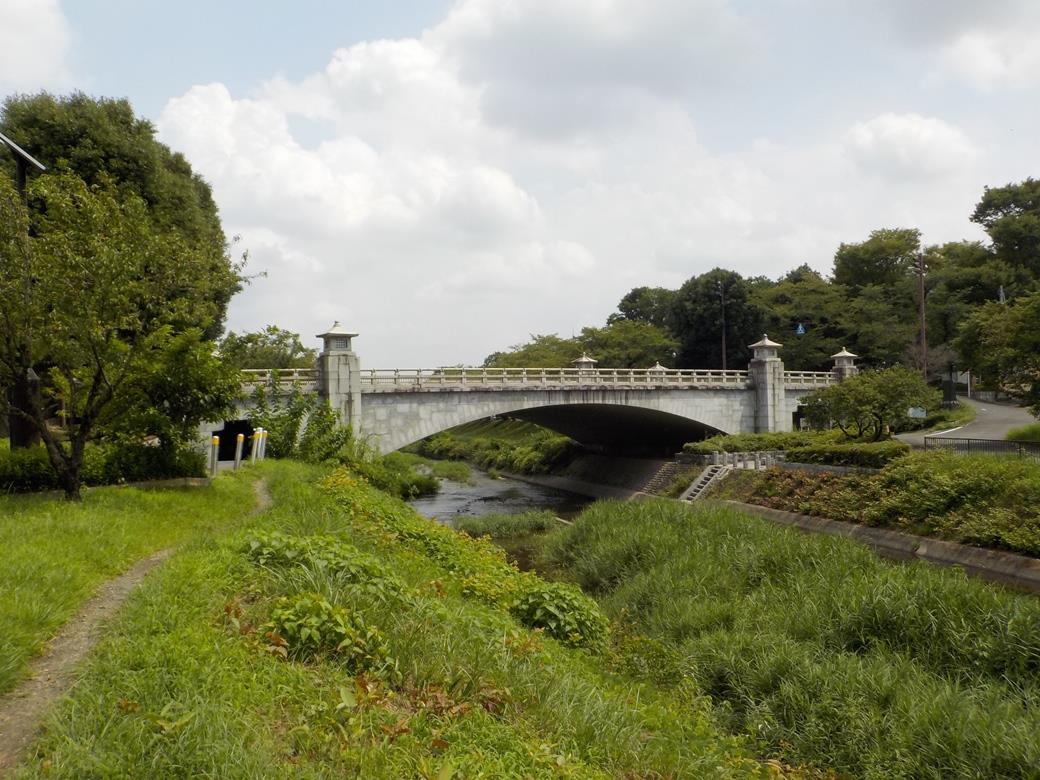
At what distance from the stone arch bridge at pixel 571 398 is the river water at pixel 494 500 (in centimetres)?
449

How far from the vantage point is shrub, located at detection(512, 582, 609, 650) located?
9797mm

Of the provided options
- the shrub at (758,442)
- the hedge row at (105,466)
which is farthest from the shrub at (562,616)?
the shrub at (758,442)

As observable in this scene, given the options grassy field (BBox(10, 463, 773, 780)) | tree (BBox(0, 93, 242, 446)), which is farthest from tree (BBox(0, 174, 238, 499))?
tree (BBox(0, 93, 242, 446))

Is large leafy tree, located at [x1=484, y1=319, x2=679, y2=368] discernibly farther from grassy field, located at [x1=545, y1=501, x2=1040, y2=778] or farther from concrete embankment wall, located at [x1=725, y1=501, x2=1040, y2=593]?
grassy field, located at [x1=545, y1=501, x2=1040, y2=778]

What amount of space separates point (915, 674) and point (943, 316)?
4850 centimetres

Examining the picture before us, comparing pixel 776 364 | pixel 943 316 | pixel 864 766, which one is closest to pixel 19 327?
pixel 864 766

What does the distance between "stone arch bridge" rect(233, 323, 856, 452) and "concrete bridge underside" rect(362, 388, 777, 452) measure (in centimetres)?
5

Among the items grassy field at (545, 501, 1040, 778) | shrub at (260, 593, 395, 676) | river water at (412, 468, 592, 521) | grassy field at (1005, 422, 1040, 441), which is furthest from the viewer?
river water at (412, 468, 592, 521)

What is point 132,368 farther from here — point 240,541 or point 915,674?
point 915,674

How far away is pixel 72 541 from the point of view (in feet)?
Answer: 28.9

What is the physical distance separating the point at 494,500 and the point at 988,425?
84.7ft

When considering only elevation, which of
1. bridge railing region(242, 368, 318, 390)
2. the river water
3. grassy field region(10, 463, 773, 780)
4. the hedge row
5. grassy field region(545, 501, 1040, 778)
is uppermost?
bridge railing region(242, 368, 318, 390)

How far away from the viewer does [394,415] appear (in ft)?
97.9

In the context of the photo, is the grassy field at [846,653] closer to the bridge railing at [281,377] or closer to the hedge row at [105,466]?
the hedge row at [105,466]
